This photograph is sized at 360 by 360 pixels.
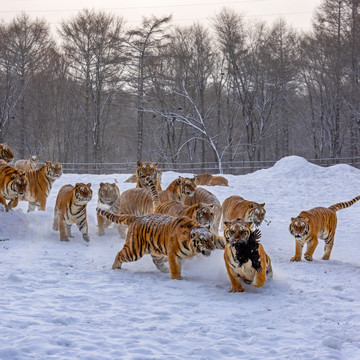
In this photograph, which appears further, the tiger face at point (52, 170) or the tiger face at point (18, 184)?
the tiger face at point (52, 170)

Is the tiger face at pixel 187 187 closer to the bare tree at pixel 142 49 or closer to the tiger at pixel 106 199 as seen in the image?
the tiger at pixel 106 199

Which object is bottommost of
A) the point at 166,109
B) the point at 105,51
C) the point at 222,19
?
the point at 166,109

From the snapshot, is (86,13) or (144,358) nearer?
(144,358)

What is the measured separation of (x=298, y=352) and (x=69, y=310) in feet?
6.54

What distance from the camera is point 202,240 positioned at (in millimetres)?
4977

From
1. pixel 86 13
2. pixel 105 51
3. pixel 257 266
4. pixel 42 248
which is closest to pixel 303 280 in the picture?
pixel 257 266

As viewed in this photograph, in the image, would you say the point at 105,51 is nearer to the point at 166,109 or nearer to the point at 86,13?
the point at 86,13

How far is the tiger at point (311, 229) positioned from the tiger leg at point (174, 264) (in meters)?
2.31

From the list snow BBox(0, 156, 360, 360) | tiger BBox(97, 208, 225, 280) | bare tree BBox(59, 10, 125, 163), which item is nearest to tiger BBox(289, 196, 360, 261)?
snow BBox(0, 156, 360, 360)

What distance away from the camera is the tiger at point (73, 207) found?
24.9 feet

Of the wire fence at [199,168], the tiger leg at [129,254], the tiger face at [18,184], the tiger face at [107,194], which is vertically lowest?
the tiger leg at [129,254]

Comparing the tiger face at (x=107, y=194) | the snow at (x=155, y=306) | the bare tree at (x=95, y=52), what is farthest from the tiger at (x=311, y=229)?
the bare tree at (x=95, y=52)

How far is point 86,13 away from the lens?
26594 millimetres

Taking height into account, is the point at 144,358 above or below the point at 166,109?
below
